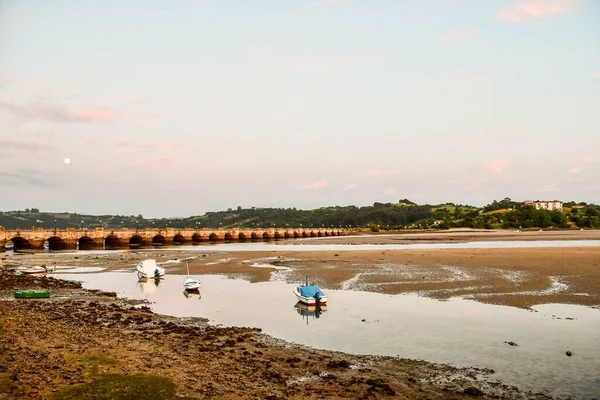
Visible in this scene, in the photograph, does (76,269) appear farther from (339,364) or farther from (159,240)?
(159,240)

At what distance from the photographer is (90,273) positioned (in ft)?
169

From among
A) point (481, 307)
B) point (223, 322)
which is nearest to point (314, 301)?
point (223, 322)

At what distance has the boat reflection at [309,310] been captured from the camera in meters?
26.2

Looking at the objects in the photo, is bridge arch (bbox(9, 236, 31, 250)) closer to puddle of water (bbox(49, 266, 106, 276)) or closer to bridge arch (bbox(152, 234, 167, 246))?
bridge arch (bbox(152, 234, 167, 246))

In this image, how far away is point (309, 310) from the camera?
90.4 feet

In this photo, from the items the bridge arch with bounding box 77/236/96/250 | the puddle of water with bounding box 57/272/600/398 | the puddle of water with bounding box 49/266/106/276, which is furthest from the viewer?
the bridge arch with bounding box 77/236/96/250

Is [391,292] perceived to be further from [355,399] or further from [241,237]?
[241,237]

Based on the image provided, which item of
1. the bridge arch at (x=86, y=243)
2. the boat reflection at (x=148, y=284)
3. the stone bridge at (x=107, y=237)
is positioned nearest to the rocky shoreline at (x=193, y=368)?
the boat reflection at (x=148, y=284)

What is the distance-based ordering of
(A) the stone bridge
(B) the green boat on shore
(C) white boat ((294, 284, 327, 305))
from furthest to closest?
(A) the stone bridge → (B) the green boat on shore → (C) white boat ((294, 284, 327, 305))

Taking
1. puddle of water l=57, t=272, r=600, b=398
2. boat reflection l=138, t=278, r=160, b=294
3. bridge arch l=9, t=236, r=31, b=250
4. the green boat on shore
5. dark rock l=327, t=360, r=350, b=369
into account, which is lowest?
boat reflection l=138, t=278, r=160, b=294

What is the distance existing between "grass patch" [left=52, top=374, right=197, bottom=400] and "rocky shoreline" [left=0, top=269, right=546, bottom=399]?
0.09ft

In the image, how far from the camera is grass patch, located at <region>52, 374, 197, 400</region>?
1263cm

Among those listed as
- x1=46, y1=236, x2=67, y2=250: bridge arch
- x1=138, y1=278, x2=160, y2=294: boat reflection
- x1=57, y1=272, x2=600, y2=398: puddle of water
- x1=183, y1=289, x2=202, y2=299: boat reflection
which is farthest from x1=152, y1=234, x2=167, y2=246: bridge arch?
x1=57, y1=272, x2=600, y2=398: puddle of water

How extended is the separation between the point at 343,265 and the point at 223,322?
97.2ft
